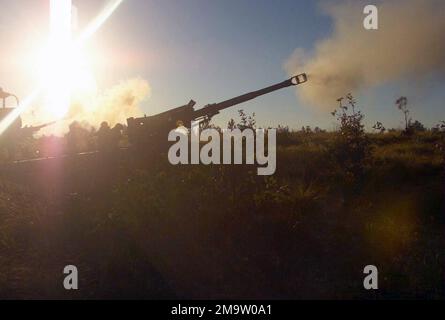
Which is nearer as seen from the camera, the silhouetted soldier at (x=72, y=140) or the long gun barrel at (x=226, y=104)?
the long gun barrel at (x=226, y=104)

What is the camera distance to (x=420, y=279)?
21.9 ft

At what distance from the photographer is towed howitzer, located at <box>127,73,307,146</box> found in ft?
48.2

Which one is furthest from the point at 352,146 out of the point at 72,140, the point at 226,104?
the point at 72,140

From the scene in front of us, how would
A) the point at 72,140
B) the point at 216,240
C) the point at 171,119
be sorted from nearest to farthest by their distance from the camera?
the point at 216,240, the point at 171,119, the point at 72,140

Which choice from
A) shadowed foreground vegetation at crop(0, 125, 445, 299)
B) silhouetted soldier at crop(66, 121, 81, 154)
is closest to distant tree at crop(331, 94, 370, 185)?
shadowed foreground vegetation at crop(0, 125, 445, 299)

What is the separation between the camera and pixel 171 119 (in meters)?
15.0

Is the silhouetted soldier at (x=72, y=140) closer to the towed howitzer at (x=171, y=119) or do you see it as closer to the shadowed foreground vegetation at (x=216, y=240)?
the towed howitzer at (x=171, y=119)

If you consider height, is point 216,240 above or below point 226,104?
below

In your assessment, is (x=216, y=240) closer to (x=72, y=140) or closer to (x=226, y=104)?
(x=226, y=104)

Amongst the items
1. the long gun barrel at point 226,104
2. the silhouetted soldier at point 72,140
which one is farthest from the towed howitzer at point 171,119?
the silhouetted soldier at point 72,140

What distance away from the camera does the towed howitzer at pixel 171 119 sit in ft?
48.2

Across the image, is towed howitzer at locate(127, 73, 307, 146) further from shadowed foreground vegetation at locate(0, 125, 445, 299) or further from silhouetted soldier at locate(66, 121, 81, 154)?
silhouetted soldier at locate(66, 121, 81, 154)

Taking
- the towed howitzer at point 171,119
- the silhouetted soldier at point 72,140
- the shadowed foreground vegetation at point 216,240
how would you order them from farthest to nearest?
the silhouetted soldier at point 72,140
the towed howitzer at point 171,119
the shadowed foreground vegetation at point 216,240
